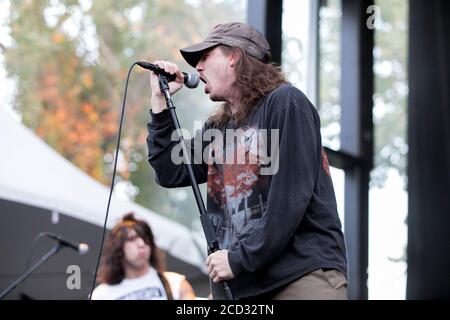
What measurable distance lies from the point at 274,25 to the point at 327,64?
156cm

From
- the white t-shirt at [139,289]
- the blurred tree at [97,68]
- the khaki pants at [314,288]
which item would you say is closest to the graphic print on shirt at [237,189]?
the khaki pants at [314,288]

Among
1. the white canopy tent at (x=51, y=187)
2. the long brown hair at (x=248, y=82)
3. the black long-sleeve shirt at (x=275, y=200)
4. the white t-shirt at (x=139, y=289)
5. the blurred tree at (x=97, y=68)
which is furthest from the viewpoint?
the blurred tree at (x=97, y=68)

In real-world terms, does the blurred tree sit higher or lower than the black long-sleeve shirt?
higher

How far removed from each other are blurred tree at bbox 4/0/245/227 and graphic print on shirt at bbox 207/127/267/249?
3.97 m

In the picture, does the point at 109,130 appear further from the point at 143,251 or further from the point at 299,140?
the point at 299,140

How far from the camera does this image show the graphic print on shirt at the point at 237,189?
67.1 inches

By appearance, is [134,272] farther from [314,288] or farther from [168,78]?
[314,288]

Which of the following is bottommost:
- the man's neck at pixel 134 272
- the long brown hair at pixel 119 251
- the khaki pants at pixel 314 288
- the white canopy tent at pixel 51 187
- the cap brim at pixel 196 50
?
the khaki pants at pixel 314 288

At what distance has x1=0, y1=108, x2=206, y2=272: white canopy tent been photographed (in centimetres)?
355

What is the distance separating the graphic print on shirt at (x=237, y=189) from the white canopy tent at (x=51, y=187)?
6.33 feet
